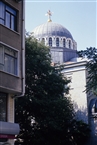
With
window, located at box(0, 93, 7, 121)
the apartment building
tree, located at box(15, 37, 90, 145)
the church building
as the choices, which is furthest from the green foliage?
window, located at box(0, 93, 7, 121)

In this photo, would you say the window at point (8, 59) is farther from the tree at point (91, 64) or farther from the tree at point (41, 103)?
the tree at point (41, 103)

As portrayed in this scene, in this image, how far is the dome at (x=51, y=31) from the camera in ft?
151

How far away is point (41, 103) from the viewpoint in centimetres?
2392

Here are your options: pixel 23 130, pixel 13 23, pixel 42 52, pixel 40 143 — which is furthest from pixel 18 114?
pixel 13 23

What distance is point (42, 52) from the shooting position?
26.2 meters

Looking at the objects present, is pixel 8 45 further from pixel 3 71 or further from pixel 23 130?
pixel 23 130

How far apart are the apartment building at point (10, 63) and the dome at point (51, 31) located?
94.7 feet

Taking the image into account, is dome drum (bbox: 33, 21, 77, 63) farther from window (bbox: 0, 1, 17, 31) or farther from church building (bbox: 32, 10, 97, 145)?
window (bbox: 0, 1, 17, 31)

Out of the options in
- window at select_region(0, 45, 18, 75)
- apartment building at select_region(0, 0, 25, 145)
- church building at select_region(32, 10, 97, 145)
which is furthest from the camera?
church building at select_region(32, 10, 97, 145)

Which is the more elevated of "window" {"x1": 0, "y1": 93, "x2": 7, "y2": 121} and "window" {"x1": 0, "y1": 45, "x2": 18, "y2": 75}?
"window" {"x1": 0, "y1": 45, "x2": 18, "y2": 75}

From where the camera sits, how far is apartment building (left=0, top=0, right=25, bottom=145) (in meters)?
15.0

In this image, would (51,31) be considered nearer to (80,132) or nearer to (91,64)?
(80,132)

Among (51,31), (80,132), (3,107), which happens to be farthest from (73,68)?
(3,107)

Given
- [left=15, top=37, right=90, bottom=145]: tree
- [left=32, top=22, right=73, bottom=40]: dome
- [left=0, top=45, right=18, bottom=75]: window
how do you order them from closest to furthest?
[left=0, top=45, right=18, bottom=75]: window, [left=15, top=37, right=90, bottom=145]: tree, [left=32, top=22, right=73, bottom=40]: dome
